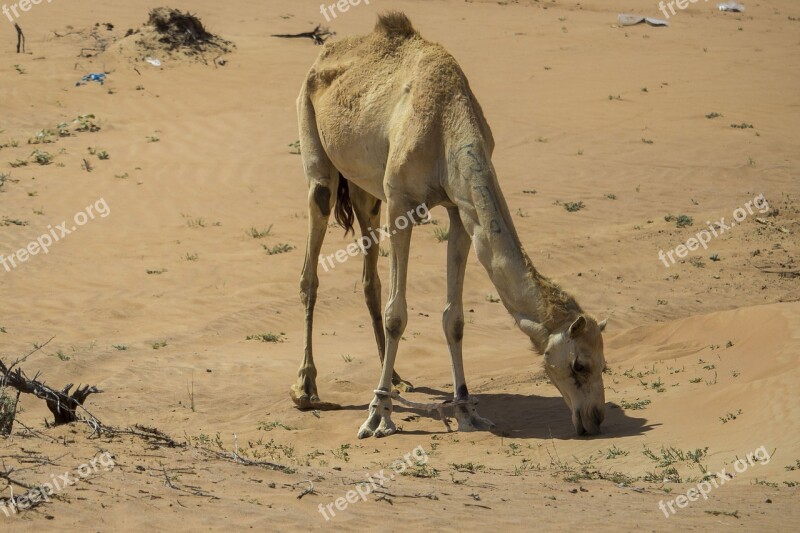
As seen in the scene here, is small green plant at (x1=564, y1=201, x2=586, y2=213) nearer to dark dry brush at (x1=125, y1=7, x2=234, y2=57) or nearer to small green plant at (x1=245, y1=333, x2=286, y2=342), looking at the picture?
small green plant at (x1=245, y1=333, x2=286, y2=342)

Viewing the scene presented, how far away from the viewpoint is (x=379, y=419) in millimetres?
8109

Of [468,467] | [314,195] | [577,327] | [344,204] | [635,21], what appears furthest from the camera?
[635,21]

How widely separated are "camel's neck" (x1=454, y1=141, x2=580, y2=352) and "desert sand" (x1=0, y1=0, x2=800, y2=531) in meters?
0.37

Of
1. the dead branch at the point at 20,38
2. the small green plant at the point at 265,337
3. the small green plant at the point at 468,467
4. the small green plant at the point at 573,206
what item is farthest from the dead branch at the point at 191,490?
the dead branch at the point at 20,38

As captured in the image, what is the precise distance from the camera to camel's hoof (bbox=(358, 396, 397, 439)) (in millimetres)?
8031

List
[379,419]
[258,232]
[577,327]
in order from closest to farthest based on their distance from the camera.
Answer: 1. [577,327]
2. [379,419]
3. [258,232]

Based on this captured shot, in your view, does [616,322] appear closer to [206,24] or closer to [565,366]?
[565,366]

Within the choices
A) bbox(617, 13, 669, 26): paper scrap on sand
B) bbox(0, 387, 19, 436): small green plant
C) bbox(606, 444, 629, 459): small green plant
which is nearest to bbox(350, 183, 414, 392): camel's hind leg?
bbox(606, 444, 629, 459): small green plant

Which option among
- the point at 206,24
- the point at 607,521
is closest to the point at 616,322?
the point at 607,521

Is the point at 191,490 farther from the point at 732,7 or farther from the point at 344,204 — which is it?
the point at 732,7

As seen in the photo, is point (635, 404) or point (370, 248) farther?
point (370, 248)

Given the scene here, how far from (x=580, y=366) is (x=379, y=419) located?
72.6 inches

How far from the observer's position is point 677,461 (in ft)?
21.9

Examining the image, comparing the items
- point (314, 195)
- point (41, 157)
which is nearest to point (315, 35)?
point (41, 157)
